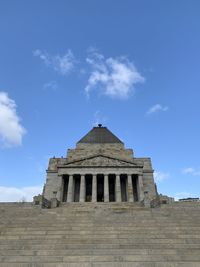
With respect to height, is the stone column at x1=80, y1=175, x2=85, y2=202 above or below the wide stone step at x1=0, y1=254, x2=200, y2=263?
above

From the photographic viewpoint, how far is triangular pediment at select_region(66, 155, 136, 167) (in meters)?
38.3

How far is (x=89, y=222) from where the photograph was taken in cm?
1561

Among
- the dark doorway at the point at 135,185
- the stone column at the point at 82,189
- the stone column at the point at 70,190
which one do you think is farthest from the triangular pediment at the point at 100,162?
A: the stone column at the point at 70,190

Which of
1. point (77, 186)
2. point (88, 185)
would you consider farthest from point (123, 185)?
point (77, 186)

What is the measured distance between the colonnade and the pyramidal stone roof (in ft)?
34.8

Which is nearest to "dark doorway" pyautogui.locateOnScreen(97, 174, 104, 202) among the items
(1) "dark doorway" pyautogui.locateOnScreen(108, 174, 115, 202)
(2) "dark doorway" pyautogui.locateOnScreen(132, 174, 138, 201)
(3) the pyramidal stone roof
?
(1) "dark doorway" pyautogui.locateOnScreen(108, 174, 115, 202)

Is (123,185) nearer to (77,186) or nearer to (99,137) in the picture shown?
(77,186)

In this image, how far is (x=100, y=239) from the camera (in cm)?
1302

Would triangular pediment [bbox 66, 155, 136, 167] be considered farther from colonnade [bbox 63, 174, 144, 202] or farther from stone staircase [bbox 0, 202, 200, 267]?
stone staircase [bbox 0, 202, 200, 267]

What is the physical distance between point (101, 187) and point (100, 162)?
424 cm

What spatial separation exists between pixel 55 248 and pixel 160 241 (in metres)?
5.19

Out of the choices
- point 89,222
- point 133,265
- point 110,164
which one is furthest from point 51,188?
point 133,265

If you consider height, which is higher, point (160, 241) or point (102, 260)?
point (160, 241)

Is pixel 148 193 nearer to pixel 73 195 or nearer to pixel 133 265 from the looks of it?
pixel 73 195
